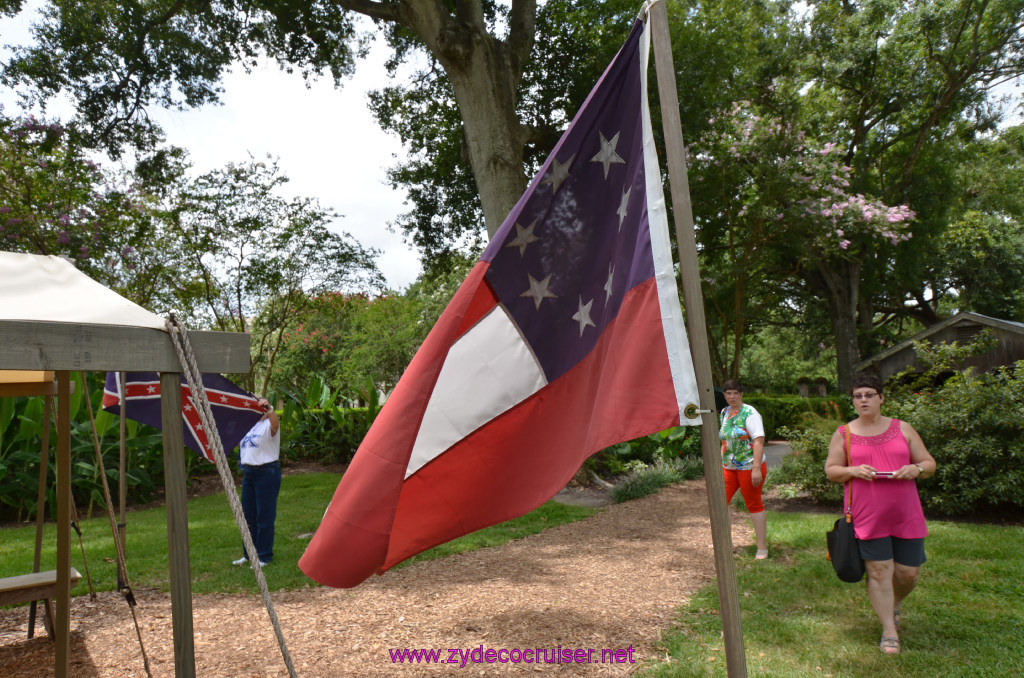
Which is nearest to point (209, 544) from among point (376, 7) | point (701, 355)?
point (701, 355)

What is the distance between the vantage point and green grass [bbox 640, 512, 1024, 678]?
4121 millimetres

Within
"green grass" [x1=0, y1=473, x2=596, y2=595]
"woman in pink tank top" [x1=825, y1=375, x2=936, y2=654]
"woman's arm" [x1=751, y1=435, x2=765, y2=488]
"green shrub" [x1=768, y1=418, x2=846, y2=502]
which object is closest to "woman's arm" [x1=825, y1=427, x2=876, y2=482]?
"woman in pink tank top" [x1=825, y1=375, x2=936, y2=654]

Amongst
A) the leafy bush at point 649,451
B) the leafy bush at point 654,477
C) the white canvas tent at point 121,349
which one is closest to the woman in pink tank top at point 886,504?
the white canvas tent at point 121,349

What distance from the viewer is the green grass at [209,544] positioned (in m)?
6.78

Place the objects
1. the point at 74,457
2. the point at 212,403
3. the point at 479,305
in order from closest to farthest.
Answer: the point at 479,305
the point at 212,403
the point at 74,457

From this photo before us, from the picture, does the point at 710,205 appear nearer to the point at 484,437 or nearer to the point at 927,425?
the point at 927,425

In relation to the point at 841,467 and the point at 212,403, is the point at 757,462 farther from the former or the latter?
the point at 212,403

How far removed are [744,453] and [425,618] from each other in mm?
3556

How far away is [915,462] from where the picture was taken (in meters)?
4.26

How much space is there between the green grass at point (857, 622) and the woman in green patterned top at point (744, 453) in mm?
465

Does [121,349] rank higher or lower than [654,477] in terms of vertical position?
higher

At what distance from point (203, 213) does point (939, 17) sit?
22.5m

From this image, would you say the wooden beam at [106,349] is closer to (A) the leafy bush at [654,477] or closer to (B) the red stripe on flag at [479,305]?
(B) the red stripe on flag at [479,305]

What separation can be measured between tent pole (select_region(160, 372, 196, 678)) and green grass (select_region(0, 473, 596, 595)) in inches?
163
